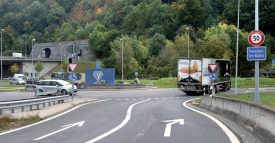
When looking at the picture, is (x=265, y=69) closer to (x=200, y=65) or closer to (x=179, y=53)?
(x=179, y=53)

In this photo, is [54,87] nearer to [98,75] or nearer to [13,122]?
[98,75]

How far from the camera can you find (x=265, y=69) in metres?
98.1

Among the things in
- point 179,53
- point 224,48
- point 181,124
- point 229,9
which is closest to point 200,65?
point 181,124

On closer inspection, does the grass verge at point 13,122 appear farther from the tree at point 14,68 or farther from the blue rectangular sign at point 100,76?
the tree at point 14,68

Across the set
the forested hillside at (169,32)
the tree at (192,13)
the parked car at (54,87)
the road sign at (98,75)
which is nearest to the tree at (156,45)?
the forested hillside at (169,32)

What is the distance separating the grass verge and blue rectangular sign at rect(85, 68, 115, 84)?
3952 centimetres

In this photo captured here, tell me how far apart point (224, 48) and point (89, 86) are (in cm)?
3615

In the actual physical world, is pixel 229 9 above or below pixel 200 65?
above

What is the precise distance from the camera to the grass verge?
17453 millimetres

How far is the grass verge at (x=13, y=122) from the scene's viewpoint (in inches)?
687

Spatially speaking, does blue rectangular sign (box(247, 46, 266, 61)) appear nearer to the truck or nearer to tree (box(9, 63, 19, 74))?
the truck

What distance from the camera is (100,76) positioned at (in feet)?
199

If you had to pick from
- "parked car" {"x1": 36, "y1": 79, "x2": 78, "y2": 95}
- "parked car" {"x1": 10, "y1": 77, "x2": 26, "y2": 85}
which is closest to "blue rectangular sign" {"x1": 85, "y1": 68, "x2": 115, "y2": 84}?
"parked car" {"x1": 36, "y1": 79, "x2": 78, "y2": 95}

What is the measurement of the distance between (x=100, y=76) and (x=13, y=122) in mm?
41650
